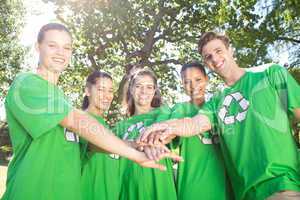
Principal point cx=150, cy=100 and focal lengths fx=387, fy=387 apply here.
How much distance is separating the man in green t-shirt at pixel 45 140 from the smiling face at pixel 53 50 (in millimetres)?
217

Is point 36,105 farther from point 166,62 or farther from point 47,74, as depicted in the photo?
point 166,62

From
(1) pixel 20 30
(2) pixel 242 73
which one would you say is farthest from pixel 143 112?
(1) pixel 20 30

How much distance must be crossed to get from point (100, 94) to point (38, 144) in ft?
8.51

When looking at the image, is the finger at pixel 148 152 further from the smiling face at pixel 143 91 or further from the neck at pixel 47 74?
the smiling face at pixel 143 91

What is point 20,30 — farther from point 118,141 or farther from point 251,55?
point 118,141

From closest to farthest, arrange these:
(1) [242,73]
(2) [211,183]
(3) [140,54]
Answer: (1) [242,73] → (2) [211,183] → (3) [140,54]

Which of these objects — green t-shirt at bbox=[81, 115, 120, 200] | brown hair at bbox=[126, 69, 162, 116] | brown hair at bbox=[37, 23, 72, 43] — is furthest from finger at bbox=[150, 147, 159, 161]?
brown hair at bbox=[126, 69, 162, 116]

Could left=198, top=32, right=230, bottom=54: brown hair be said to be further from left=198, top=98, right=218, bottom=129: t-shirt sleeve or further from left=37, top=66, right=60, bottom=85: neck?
left=37, top=66, right=60, bottom=85: neck

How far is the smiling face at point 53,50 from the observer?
130 inches

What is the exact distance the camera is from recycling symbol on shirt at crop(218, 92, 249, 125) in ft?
11.9

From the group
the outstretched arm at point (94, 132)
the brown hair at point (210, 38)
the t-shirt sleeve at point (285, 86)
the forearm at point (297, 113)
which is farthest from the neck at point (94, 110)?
the forearm at point (297, 113)

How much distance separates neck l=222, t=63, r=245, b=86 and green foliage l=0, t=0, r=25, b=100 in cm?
2158

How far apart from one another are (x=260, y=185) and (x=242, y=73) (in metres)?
1.12

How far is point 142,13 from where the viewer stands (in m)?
17.6
